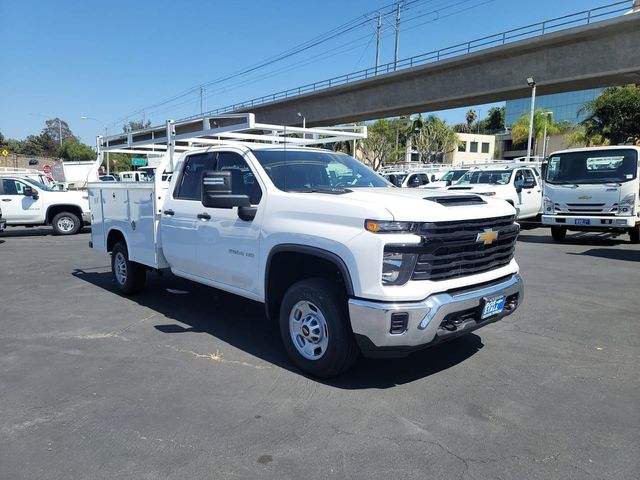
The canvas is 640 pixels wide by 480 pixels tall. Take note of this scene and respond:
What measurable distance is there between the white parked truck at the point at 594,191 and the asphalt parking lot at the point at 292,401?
621cm

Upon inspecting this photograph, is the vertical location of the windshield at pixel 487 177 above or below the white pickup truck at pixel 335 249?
above

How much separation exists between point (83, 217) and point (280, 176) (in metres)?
13.4

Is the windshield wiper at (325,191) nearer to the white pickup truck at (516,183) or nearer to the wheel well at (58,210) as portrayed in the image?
the white pickup truck at (516,183)

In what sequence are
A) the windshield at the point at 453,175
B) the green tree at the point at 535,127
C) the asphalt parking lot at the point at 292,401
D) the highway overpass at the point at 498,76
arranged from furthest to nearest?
the green tree at the point at 535,127
the highway overpass at the point at 498,76
the windshield at the point at 453,175
the asphalt parking lot at the point at 292,401

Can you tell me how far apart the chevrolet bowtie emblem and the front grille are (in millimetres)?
20

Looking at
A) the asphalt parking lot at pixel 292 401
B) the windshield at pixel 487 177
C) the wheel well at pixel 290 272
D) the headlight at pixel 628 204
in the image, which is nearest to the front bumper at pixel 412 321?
the wheel well at pixel 290 272

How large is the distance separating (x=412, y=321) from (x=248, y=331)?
8.28 ft

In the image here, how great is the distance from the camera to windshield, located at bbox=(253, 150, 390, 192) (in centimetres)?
482

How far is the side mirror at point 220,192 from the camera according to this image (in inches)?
176

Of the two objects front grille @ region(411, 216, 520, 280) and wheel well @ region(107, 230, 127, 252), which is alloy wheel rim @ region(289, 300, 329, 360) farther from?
wheel well @ region(107, 230, 127, 252)

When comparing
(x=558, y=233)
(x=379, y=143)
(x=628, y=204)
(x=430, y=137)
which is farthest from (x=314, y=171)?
(x=430, y=137)

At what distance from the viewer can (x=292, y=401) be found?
3.82 metres

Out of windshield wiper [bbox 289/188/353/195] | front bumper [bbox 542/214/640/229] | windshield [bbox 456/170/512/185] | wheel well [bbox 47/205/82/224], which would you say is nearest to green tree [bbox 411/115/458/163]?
windshield [bbox 456/170/512/185]

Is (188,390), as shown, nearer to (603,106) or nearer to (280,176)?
(280,176)
